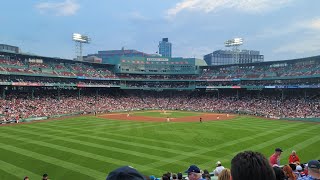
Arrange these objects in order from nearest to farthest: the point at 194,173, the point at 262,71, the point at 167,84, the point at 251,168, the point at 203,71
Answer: the point at 251,168 → the point at 194,173 → the point at 262,71 → the point at 167,84 → the point at 203,71

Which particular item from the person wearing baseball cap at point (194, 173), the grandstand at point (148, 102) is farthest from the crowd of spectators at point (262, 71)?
the person wearing baseball cap at point (194, 173)

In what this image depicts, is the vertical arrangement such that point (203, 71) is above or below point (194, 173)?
above

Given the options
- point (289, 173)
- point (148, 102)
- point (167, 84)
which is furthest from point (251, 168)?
point (167, 84)

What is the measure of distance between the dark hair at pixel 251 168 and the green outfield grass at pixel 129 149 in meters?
17.8

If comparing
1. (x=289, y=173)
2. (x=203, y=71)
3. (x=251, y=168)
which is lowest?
(x=289, y=173)

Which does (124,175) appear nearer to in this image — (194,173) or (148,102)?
(194,173)

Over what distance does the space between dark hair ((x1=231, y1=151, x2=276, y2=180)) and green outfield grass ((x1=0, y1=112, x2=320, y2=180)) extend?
58.5ft

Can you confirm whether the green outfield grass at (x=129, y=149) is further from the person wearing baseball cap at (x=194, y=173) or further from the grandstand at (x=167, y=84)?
the grandstand at (x=167, y=84)

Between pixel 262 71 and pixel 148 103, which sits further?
pixel 148 103

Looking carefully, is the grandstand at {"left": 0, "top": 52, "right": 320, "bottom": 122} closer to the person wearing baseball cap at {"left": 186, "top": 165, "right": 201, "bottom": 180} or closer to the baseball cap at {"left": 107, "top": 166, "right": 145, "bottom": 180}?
the person wearing baseball cap at {"left": 186, "top": 165, "right": 201, "bottom": 180}

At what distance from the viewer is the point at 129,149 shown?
27.7 meters

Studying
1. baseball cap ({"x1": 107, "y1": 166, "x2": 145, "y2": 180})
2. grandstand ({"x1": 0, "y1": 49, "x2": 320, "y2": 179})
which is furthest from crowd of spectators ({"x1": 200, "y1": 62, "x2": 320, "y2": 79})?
baseball cap ({"x1": 107, "y1": 166, "x2": 145, "y2": 180})

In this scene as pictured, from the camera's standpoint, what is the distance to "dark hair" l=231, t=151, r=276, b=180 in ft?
9.68

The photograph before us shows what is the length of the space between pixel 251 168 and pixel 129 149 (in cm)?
2558
